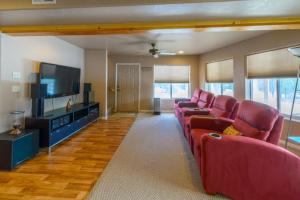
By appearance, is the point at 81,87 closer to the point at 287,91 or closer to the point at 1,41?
the point at 1,41

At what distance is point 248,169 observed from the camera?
6.25 ft

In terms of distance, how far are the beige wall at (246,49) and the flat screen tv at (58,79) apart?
4285 mm

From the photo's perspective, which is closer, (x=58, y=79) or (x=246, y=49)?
(x=58, y=79)

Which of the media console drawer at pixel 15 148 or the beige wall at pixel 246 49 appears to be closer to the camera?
the media console drawer at pixel 15 148

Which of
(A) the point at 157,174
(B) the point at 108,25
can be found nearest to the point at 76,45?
(B) the point at 108,25

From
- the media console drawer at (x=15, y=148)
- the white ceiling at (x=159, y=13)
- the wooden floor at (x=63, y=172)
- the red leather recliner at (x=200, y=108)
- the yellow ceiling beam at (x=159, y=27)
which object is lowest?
the wooden floor at (x=63, y=172)

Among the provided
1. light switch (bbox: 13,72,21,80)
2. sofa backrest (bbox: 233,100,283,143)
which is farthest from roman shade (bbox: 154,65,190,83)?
sofa backrest (bbox: 233,100,283,143)

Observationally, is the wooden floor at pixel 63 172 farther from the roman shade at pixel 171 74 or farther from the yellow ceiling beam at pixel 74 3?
the roman shade at pixel 171 74

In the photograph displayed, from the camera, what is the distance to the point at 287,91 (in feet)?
13.3

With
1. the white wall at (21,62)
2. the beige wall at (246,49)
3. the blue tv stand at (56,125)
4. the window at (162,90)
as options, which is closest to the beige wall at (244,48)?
the beige wall at (246,49)

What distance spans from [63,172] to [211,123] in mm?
2392

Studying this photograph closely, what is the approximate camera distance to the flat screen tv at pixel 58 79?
3.95 metres

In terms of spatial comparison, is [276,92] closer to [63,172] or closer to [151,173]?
[151,173]

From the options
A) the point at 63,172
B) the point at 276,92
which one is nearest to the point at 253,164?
the point at 63,172
